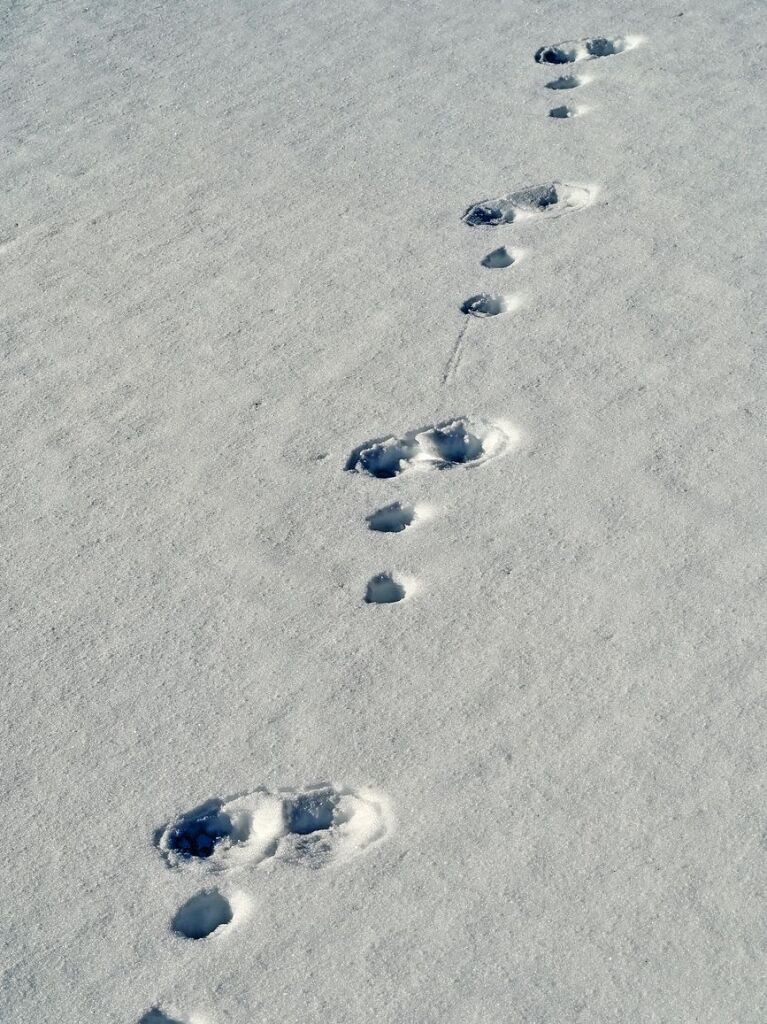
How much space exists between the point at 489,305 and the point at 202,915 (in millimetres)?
1964

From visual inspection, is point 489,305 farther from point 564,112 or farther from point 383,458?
point 564,112

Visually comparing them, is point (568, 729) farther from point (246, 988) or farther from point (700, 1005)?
point (246, 988)

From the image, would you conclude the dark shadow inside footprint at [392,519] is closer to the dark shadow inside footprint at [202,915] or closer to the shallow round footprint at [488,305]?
the shallow round footprint at [488,305]

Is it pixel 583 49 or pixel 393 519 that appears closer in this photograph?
pixel 393 519

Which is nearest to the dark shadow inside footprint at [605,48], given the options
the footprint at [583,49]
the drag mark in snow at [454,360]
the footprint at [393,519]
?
the footprint at [583,49]

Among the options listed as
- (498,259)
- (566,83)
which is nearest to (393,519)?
(498,259)

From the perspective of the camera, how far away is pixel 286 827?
2.25 m

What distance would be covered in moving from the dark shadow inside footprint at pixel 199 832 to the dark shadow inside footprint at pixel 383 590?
0.60m

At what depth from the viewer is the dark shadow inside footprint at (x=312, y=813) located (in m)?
2.25

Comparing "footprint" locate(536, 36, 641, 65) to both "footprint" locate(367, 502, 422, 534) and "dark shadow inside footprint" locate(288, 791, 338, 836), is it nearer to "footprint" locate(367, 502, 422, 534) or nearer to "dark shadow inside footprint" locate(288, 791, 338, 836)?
"footprint" locate(367, 502, 422, 534)

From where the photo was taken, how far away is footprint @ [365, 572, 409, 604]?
8.84 feet

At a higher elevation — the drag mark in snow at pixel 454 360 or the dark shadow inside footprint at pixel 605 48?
the dark shadow inside footprint at pixel 605 48

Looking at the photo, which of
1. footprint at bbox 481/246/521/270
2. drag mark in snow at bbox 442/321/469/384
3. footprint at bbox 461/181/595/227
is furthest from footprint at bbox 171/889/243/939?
footprint at bbox 461/181/595/227

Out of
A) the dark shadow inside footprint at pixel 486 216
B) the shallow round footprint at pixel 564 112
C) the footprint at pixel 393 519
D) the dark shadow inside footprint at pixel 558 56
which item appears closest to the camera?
the footprint at pixel 393 519
